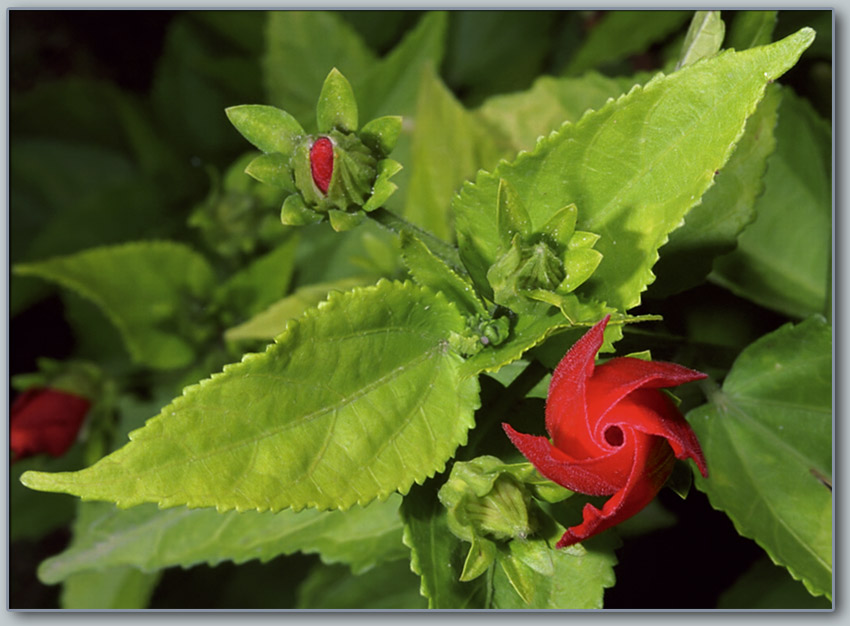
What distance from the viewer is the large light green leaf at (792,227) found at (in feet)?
3.26

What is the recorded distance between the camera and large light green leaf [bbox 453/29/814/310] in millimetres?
567

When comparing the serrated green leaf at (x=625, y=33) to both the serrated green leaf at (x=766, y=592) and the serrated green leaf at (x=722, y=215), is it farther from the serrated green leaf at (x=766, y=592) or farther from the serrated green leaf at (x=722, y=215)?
the serrated green leaf at (x=766, y=592)

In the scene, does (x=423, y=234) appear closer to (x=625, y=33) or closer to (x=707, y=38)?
(x=707, y=38)

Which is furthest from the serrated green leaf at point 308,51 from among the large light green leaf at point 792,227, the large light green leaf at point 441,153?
the large light green leaf at point 792,227

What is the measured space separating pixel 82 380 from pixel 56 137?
59cm

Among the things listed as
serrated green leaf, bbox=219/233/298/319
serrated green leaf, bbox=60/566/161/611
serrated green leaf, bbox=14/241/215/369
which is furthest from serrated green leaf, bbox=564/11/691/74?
serrated green leaf, bbox=60/566/161/611

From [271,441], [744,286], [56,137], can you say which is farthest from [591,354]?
[56,137]

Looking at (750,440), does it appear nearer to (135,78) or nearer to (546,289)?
(546,289)

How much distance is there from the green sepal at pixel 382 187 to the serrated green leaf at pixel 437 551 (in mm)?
210

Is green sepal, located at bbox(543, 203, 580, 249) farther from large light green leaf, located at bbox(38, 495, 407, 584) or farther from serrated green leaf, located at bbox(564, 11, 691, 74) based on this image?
serrated green leaf, located at bbox(564, 11, 691, 74)

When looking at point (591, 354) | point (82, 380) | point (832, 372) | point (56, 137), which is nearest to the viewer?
point (591, 354)

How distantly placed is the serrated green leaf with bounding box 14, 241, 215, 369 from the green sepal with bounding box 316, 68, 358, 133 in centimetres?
48

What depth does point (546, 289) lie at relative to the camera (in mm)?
598

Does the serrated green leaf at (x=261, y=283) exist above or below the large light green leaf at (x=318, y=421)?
below
